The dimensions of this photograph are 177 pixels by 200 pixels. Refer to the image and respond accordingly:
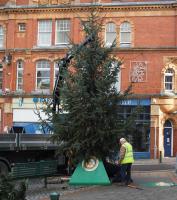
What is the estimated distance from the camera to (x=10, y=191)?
9617 mm

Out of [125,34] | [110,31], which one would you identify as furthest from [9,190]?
[110,31]

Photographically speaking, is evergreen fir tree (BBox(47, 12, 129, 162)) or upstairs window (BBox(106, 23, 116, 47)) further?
upstairs window (BBox(106, 23, 116, 47))

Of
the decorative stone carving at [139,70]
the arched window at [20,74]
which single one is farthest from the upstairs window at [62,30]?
the decorative stone carving at [139,70]

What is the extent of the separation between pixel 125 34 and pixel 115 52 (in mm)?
2367

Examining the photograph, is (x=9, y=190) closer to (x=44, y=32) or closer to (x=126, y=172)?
(x=126, y=172)

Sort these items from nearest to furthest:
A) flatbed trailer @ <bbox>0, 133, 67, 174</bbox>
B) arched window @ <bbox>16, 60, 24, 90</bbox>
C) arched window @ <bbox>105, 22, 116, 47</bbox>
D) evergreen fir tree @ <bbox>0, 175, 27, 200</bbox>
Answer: evergreen fir tree @ <bbox>0, 175, 27, 200</bbox> → flatbed trailer @ <bbox>0, 133, 67, 174</bbox> → arched window @ <bbox>105, 22, 116, 47</bbox> → arched window @ <bbox>16, 60, 24, 90</bbox>

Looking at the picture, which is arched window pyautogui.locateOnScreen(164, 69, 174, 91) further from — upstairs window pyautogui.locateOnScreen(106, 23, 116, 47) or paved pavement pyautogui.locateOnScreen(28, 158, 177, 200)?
paved pavement pyautogui.locateOnScreen(28, 158, 177, 200)

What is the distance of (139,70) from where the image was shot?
1565 inches

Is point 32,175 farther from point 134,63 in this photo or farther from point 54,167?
point 134,63

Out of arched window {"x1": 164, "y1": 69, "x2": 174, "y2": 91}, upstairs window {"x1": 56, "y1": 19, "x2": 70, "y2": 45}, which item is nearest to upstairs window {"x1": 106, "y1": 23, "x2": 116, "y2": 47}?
upstairs window {"x1": 56, "y1": 19, "x2": 70, "y2": 45}

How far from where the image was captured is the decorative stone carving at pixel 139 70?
3959 cm

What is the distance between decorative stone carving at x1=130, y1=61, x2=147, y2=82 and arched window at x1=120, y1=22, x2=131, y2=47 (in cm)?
163

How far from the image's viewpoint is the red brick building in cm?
3928

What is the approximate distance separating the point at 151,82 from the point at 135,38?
3.58m
